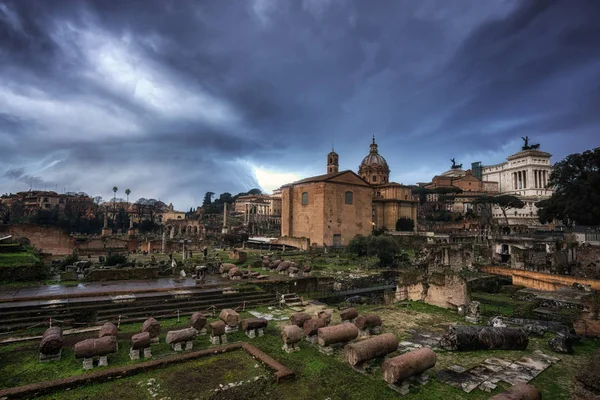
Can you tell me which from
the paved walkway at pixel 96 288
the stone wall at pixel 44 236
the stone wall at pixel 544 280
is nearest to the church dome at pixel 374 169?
the stone wall at pixel 544 280

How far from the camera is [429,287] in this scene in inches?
558

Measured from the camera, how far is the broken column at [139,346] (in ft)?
26.4

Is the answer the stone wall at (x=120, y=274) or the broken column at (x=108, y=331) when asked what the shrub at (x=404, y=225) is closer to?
the stone wall at (x=120, y=274)

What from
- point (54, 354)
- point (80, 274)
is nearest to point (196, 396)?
point (54, 354)

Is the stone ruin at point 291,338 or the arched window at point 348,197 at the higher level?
the arched window at point 348,197

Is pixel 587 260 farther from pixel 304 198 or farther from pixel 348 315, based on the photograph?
pixel 304 198

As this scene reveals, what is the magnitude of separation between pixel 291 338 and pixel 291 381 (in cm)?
162

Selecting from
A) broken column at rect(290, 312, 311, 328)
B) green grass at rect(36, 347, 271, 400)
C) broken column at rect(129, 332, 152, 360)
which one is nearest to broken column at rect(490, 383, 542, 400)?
green grass at rect(36, 347, 271, 400)

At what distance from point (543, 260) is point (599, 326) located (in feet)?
57.0

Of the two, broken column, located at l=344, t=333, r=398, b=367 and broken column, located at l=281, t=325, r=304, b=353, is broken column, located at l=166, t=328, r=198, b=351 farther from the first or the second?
broken column, located at l=344, t=333, r=398, b=367

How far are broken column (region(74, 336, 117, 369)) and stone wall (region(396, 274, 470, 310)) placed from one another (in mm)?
11518

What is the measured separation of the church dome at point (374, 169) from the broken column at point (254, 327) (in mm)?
56055

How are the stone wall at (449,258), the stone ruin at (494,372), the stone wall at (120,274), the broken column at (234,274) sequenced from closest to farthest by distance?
the stone ruin at (494,372) < the stone wall at (120,274) < the broken column at (234,274) < the stone wall at (449,258)

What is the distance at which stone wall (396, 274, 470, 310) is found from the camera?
12.9m
